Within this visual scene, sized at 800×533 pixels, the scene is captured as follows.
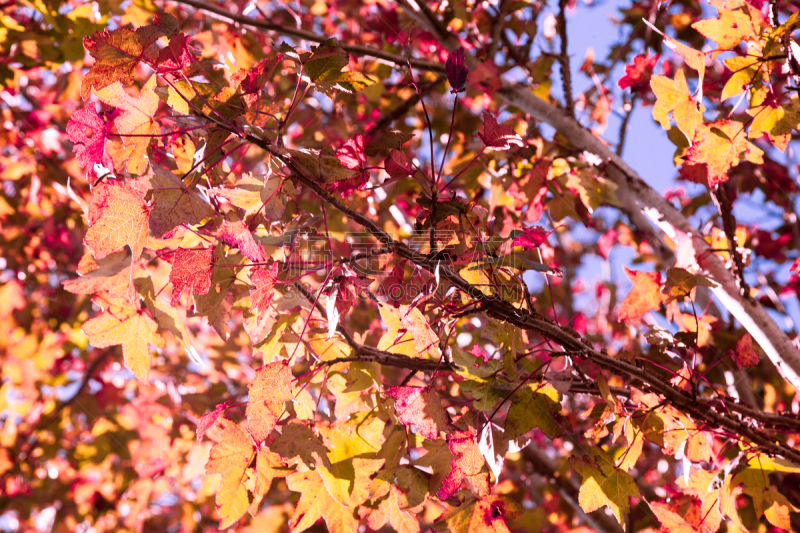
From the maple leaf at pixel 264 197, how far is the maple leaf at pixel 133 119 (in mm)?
251

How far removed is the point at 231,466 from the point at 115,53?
0.87 meters

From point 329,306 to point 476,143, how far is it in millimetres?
1532

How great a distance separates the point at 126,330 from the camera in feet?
4.01

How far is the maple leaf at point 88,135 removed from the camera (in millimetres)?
1002

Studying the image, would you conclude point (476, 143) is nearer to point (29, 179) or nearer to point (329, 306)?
point (329, 306)

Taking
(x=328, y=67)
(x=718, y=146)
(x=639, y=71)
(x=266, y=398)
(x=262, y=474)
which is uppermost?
(x=639, y=71)

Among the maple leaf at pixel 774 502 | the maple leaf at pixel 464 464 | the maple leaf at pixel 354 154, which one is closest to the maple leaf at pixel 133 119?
the maple leaf at pixel 354 154

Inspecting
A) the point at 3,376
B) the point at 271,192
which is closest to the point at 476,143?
the point at 271,192

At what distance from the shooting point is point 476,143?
220 cm

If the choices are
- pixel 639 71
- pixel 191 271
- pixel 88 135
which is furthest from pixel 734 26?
pixel 88 135

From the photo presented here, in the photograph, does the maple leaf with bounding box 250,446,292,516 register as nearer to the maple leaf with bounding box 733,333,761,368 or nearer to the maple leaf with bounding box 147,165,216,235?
the maple leaf with bounding box 147,165,216,235

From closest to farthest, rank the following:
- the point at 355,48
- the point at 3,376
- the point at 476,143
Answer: the point at 355,48, the point at 476,143, the point at 3,376

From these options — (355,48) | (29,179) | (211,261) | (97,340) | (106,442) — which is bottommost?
(106,442)

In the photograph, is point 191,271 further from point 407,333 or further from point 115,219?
point 407,333
